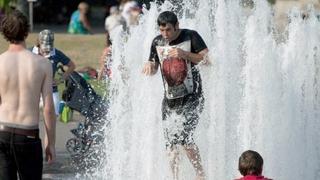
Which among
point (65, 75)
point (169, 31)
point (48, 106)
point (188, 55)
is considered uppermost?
point (169, 31)

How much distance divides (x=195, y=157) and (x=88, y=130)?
2.64 meters

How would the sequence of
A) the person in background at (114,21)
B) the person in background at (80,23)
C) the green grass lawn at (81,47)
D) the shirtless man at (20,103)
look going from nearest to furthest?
the shirtless man at (20,103), the green grass lawn at (81,47), the person in background at (114,21), the person in background at (80,23)

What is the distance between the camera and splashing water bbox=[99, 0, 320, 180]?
778cm

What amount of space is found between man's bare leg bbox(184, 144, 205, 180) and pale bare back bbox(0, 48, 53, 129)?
2.04m

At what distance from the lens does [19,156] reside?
5734mm

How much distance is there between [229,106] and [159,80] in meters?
0.80

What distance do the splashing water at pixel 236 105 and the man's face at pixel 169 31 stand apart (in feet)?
1.44

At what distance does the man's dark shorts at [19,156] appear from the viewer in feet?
18.9

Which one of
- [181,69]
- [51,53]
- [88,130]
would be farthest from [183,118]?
[51,53]

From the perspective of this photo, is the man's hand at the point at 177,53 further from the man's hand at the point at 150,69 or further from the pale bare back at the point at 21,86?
the pale bare back at the point at 21,86

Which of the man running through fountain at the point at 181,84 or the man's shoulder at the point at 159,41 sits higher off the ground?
the man's shoulder at the point at 159,41

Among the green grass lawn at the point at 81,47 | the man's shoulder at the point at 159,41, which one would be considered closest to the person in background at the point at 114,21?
the green grass lawn at the point at 81,47

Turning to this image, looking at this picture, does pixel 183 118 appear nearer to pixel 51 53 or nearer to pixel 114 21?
pixel 51 53

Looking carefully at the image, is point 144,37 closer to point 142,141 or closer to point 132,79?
point 132,79
